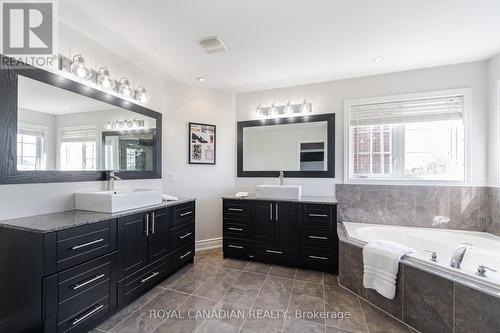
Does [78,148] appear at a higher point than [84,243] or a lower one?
higher

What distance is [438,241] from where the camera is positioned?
238 cm

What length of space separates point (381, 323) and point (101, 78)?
3292mm

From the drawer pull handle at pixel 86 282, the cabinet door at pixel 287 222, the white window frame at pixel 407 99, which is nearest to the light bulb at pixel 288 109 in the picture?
the white window frame at pixel 407 99

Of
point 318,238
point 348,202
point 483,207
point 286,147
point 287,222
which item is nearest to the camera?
point 483,207

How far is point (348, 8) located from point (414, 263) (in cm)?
205

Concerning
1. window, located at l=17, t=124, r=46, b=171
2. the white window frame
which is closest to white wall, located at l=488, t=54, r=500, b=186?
the white window frame

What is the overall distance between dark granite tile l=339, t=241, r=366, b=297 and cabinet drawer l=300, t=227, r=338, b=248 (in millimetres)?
211

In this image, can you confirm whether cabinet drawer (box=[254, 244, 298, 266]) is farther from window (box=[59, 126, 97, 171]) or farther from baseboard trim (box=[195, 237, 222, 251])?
window (box=[59, 126, 97, 171])

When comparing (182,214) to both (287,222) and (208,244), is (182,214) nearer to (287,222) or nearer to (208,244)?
(208,244)

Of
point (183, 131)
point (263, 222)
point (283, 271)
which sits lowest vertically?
point (283, 271)

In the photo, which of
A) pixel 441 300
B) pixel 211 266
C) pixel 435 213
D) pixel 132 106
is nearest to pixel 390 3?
pixel 441 300

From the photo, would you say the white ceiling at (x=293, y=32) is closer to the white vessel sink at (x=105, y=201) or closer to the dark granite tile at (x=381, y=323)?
the white vessel sink at (x=105, y=201)

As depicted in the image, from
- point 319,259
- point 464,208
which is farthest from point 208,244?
point 464,208

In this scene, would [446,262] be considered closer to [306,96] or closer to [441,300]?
[441,300]
